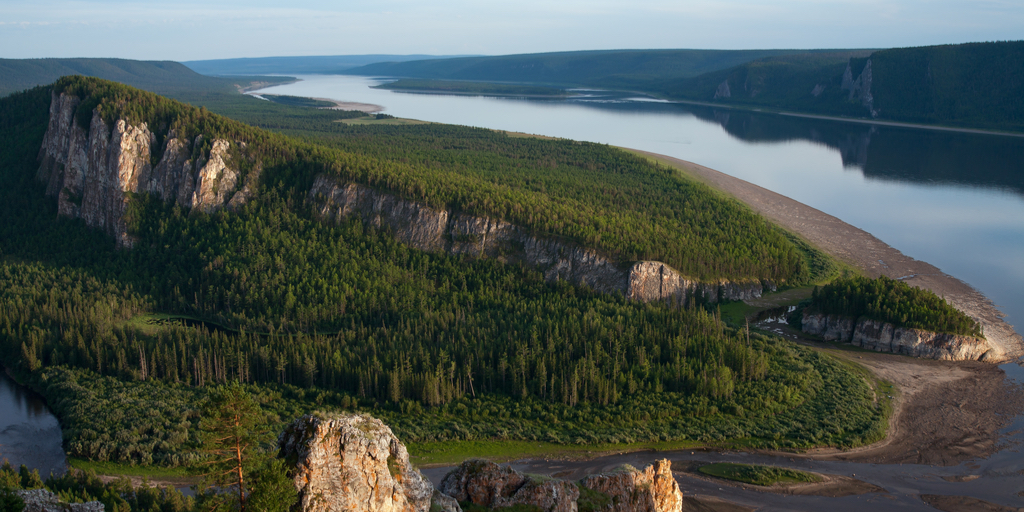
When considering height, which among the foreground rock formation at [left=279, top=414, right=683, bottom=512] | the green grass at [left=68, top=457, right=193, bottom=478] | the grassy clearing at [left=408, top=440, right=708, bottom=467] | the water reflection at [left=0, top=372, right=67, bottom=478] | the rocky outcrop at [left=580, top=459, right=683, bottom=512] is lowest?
the water reflection at [left=0, top=372, right=67, bottom=478]

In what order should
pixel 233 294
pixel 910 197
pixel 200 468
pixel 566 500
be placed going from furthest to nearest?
pixel 910 197 → pixel 233 294 → pixel 566 500 → pixel 200 468

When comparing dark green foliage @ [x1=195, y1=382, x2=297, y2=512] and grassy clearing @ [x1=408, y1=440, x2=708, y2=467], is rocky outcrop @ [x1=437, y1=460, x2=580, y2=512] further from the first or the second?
grassy clearing @ [x1=408, y1=440, x2=708, y2=467]

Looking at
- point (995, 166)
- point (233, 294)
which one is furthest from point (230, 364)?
point (995, 166)

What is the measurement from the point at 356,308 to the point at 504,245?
22.6 metres

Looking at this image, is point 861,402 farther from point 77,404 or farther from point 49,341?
point 49,341

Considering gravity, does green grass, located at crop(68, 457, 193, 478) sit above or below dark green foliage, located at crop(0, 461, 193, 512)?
below

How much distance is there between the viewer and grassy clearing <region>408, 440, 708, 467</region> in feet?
197

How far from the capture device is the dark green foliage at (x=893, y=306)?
Result: 80125 mm

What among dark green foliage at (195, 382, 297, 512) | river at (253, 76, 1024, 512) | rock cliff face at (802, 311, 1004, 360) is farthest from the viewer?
rock cliff face at (802, 311, 1004, 360)

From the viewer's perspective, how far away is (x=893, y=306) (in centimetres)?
8269

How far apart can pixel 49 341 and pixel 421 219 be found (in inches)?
1839

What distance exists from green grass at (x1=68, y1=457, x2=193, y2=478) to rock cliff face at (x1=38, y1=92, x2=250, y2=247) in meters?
57.4

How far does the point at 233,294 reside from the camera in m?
92.9

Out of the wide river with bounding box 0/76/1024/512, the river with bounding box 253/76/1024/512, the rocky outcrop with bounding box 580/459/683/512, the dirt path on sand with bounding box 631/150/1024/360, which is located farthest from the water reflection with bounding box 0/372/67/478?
the dirt path on sand with bounding box 631/150/1024/360
